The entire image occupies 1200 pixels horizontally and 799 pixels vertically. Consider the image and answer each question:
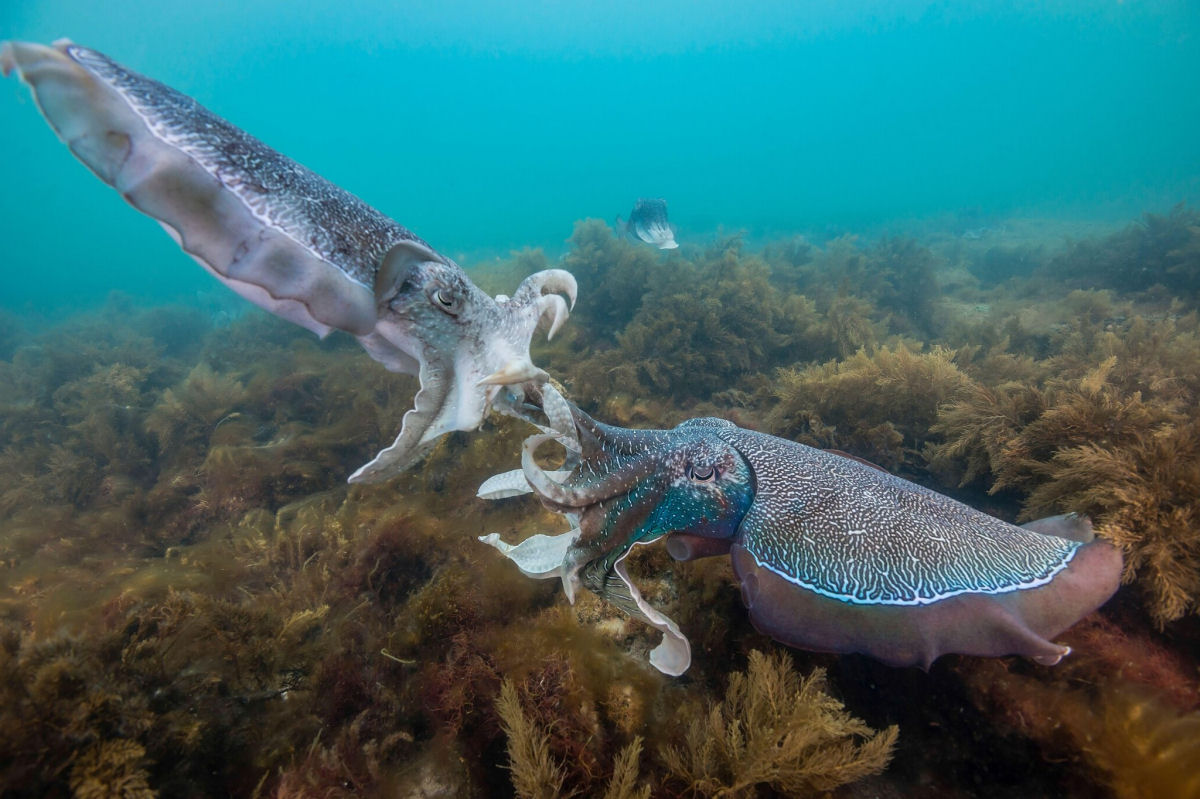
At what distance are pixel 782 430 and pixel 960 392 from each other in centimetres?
171

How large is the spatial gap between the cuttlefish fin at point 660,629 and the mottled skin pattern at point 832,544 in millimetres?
109

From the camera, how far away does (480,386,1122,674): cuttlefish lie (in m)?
1.98

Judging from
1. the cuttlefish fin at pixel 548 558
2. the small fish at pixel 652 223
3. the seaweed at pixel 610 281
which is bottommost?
the cuttlefish fin at pixel 548 558

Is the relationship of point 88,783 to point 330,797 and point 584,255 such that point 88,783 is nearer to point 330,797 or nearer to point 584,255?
point 330,797

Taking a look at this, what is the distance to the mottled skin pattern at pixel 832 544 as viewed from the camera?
77.9 inches

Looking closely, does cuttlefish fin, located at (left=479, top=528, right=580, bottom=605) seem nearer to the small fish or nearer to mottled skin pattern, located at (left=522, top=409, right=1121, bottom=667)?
mottled skin pattern, located at (left=522, top=409, right=1121, bottom=667)

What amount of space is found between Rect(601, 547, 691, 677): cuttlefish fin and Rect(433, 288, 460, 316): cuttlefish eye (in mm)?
1615

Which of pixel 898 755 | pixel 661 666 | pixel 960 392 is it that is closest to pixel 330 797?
pixel 661 666

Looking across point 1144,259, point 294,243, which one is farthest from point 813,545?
point 1144,259

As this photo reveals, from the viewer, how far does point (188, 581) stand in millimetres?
3707

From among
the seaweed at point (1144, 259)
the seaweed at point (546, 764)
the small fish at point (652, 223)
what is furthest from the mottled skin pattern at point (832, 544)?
the seaweed at point (1144, 259)

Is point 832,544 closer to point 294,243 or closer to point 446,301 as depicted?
point 446,301

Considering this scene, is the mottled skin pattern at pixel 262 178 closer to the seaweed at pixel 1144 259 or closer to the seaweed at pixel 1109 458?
the seaweed at pixel 1109 458

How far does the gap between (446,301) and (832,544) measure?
91.0 inches
